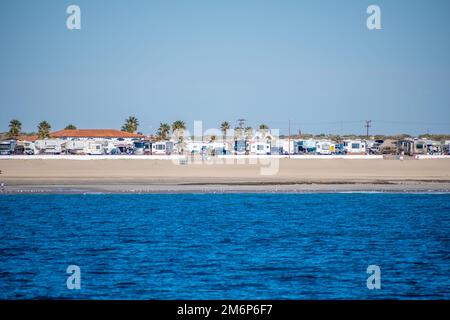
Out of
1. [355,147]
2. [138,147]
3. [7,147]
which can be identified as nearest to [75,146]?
[138,147]

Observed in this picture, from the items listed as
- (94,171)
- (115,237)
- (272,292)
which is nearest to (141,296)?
(272,292)

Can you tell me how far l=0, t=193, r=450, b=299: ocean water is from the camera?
1817 cm

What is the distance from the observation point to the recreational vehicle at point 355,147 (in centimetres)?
10969

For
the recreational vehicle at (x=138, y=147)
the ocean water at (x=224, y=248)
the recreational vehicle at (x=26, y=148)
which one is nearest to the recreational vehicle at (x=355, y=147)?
the recreational vehicle at (x=138, y=147)

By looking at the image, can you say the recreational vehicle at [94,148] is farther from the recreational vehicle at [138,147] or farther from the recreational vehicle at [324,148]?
the recreational vehicle at [324,148]

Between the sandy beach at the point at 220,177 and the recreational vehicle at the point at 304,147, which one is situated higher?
the recreational vehicle at the point at 304,147

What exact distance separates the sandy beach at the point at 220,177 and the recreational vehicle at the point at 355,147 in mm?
34511

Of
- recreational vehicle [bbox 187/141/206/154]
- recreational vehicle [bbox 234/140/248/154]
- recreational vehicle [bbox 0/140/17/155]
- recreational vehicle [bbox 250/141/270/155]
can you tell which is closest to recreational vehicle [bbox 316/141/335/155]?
recreational vehicle [bbox 250/141/270/155]

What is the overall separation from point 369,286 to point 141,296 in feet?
20.0

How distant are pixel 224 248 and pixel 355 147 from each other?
288ft

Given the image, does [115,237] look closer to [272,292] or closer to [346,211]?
[272,292]

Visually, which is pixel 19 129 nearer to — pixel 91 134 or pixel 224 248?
pixel 91 134

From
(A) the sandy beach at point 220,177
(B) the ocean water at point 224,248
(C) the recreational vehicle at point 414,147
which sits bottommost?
(B) the ocean water at point 224,248

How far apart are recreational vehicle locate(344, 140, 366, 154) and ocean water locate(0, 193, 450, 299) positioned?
211ft
